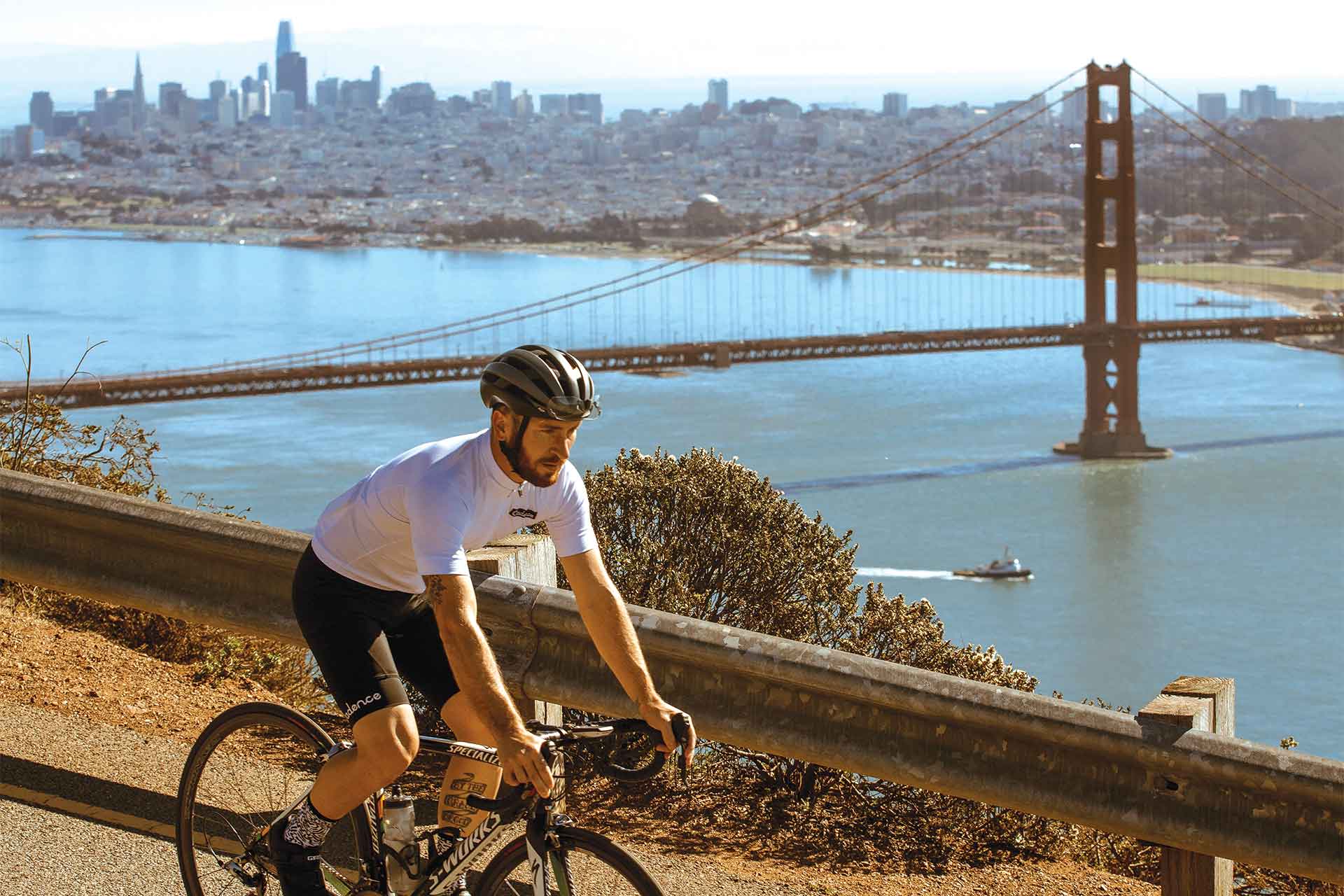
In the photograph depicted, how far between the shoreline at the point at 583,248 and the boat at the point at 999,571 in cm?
3365

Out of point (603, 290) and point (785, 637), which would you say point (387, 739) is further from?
point (603, 290)

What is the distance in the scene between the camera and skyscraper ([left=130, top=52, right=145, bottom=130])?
166 meters

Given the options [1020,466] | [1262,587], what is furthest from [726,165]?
[1262,587]

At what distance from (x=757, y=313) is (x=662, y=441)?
27.6m

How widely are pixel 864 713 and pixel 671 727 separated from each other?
72 cm

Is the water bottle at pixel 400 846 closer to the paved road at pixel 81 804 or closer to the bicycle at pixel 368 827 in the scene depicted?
the bicycle at pixel 368 827

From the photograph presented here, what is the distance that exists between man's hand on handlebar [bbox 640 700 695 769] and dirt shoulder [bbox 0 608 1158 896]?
0.89 meters

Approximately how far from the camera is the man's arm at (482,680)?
2012mm

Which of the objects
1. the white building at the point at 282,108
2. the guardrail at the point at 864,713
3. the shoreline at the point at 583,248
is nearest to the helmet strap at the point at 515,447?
the guardrail at the point at 864,713

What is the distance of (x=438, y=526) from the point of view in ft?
6.97

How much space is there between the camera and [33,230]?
109250 millimetres

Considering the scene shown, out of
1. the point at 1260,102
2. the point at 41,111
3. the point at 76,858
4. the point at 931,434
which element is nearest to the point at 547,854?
the point at 76,858

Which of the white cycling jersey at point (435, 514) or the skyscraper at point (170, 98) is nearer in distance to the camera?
the white cycling jersey at point (435, 514)

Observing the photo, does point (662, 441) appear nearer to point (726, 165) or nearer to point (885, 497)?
point (885, 497)
